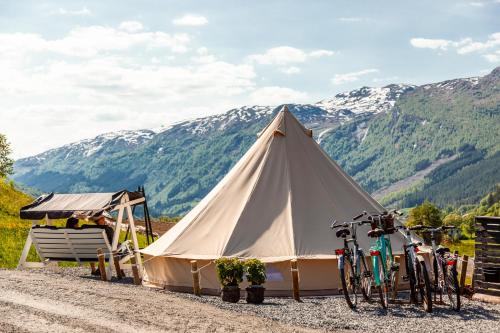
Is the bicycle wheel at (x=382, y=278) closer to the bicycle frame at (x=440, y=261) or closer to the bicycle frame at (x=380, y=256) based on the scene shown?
the bicycle frame at (x=380, y=256)

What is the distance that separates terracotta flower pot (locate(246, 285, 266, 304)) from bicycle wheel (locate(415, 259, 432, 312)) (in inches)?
155

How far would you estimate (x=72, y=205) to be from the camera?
22766 millimetres

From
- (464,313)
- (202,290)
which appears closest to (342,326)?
(464,313)

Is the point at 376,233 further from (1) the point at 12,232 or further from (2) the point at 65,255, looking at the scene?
(1) the point at 12,232

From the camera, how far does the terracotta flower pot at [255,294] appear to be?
17156 millimetres

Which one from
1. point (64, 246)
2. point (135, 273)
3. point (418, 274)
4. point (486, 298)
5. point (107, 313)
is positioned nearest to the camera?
point (107, 313)

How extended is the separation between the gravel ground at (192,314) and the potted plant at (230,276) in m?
0.28

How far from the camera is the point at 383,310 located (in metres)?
15.9

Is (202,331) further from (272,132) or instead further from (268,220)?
(272,132)

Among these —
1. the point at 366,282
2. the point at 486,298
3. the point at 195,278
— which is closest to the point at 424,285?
the point at 366,282

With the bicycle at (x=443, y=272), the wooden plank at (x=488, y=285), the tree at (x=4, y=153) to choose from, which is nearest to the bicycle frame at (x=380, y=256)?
the bicycle at (x=443, y=272)

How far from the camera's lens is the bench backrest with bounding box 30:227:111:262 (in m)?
22.5

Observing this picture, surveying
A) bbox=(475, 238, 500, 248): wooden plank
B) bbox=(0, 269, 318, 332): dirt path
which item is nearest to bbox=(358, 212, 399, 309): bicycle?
bbox=(475, 238, 500, 248): wooden plank

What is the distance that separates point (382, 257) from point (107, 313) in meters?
6.57
